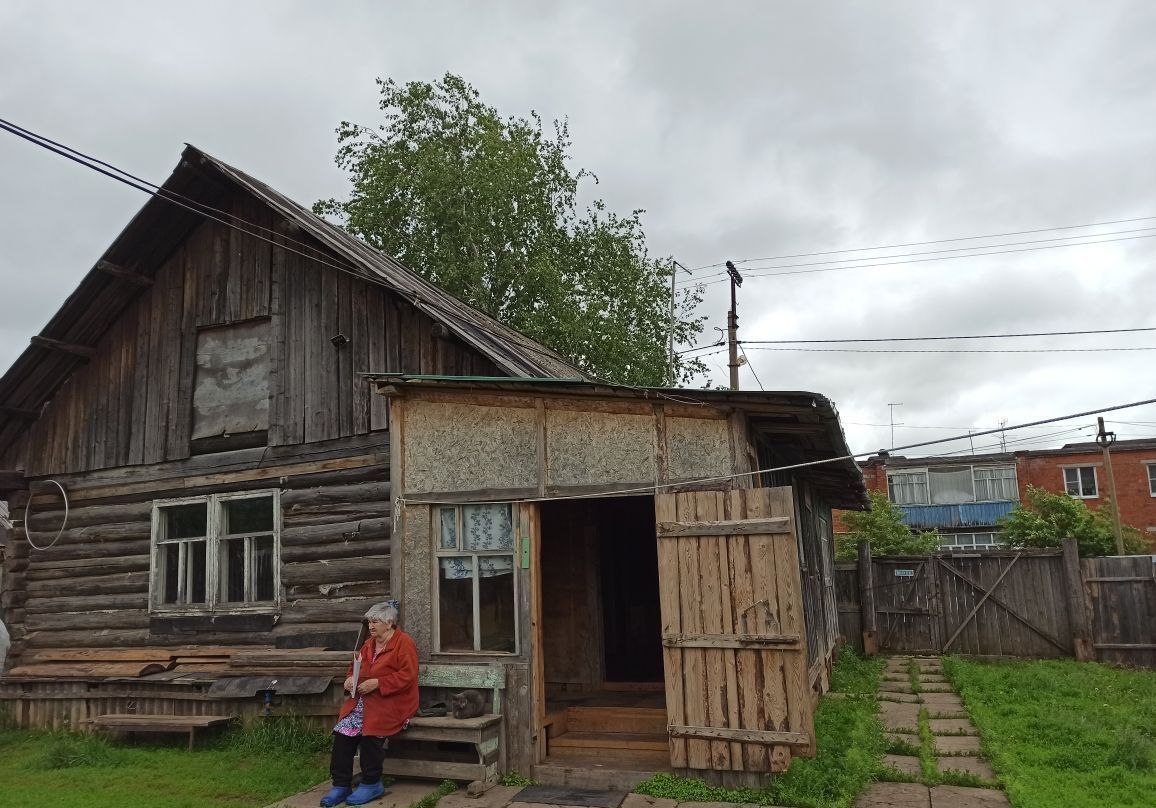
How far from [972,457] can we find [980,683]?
2716cm

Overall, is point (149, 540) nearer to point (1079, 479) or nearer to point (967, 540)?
point (967, 540)

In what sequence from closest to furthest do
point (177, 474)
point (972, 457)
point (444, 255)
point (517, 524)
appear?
point (517, 524), point (177, 474), point (444, 255), point (972, 457)

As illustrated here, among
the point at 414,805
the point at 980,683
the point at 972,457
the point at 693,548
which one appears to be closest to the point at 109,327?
the point at 414,805

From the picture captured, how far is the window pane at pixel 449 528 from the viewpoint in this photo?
27.1 ft

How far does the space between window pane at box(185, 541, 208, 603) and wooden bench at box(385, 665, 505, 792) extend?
172 inches

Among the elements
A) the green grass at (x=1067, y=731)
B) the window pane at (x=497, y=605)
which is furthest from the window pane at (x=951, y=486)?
the window pane at (x=497, y=605)

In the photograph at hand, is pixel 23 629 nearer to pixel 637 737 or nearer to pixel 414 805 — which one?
pixel 414 805

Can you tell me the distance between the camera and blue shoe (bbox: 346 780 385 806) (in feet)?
22.7

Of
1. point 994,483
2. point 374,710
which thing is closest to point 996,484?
point 994,483

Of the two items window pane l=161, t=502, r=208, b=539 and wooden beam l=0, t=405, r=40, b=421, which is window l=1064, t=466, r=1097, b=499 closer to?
window pane l=161, t=502, r=208, b=539

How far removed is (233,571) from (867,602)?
12.0 meters

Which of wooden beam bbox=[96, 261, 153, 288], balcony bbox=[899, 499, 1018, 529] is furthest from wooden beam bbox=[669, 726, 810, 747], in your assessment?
balcony bbox=[899, 499, 1018, 529]

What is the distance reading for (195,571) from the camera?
10617mm

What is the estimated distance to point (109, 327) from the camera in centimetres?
1175
